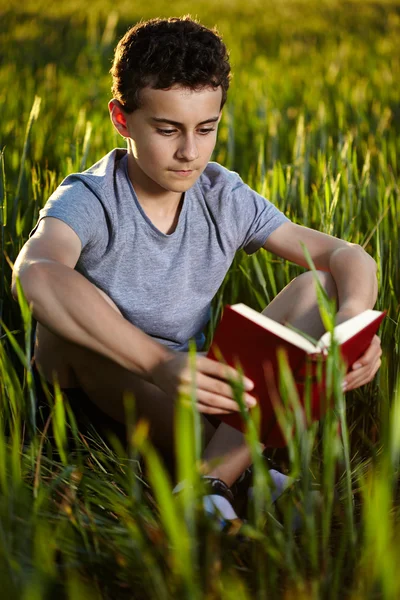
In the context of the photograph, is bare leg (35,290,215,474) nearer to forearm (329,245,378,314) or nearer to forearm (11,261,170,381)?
forearm (11,261,170,381)

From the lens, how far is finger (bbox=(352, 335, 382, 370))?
3.81 feet

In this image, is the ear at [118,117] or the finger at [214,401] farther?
the ear at [118,117]

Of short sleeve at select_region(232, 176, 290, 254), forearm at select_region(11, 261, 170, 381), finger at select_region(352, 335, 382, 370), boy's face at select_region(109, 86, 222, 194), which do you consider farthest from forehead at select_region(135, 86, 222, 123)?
finger at select_region(352, 335, 382, 370)

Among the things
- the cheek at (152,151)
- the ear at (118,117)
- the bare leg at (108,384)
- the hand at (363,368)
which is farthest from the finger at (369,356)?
the ear at (118,117)

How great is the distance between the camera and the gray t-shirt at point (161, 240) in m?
1.37

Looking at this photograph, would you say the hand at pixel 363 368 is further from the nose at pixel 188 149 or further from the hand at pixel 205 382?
the nose at pixel 188 149

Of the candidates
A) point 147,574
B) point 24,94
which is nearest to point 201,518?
point 147,574

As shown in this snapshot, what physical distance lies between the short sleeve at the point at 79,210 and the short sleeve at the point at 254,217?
0.27m

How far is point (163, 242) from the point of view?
1.45m

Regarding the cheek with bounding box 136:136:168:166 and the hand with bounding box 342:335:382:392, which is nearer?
the hand with bounding box 342:335:382:392

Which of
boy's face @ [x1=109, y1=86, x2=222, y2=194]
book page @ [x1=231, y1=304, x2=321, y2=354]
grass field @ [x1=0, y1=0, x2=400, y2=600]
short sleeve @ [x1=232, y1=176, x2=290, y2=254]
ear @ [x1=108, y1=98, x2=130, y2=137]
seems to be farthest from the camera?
short sleeve @ [x1=232, y1=176, x2=290, y2=254]

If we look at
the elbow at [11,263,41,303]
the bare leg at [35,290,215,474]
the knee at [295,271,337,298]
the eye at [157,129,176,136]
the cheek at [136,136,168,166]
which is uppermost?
the eye at [157,129,176,136]

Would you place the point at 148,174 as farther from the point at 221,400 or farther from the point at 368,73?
the point at 368,73

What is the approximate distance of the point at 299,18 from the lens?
24.9 feet
